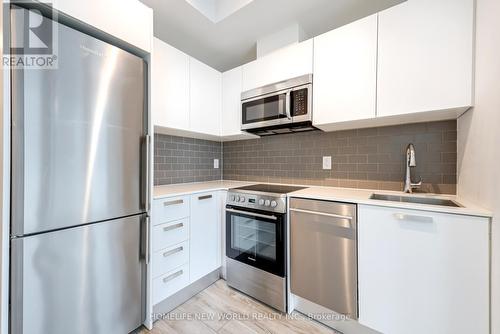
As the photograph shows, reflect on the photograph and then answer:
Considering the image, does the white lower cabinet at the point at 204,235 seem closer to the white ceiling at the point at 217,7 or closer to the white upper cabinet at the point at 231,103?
the white upper cabinet at the point at 231,103

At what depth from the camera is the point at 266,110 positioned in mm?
1935

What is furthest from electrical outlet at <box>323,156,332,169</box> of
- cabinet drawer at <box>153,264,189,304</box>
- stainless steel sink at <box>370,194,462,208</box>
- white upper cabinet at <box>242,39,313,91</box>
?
cabinet drawer at <box>153,264,189,304</box>

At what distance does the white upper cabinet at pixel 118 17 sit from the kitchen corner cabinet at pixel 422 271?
6.07 ft

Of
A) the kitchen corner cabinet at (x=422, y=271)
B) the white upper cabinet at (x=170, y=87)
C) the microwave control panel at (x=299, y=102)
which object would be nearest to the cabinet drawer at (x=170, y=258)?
the white upper cabinet at (x=170, y=87)

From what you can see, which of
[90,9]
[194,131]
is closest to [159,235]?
[194,131]

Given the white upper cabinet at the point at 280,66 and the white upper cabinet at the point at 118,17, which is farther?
the white upper cabinet at the point at 280,66

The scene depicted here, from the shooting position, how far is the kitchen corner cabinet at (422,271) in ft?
3.38

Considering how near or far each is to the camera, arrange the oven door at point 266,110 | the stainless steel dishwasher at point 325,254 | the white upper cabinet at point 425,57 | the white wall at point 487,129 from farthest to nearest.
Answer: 1. the oven door at point 266,110
2. the stainless steel dishwasher at point 325,254
3. the white upper cabinet at point 425,57
4. the white wall at point 487,129

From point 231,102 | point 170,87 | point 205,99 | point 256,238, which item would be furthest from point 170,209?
point 231,102

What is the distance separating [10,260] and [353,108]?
213 cm

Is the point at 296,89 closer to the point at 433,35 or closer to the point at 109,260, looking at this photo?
the point at 433,35

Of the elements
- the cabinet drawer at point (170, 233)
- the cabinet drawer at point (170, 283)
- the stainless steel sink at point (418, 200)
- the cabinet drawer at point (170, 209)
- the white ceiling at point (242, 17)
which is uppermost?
the white ceiling at point (242, 17)

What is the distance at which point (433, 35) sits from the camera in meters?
1.24

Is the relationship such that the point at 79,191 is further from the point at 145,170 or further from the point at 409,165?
the point at 409,165
